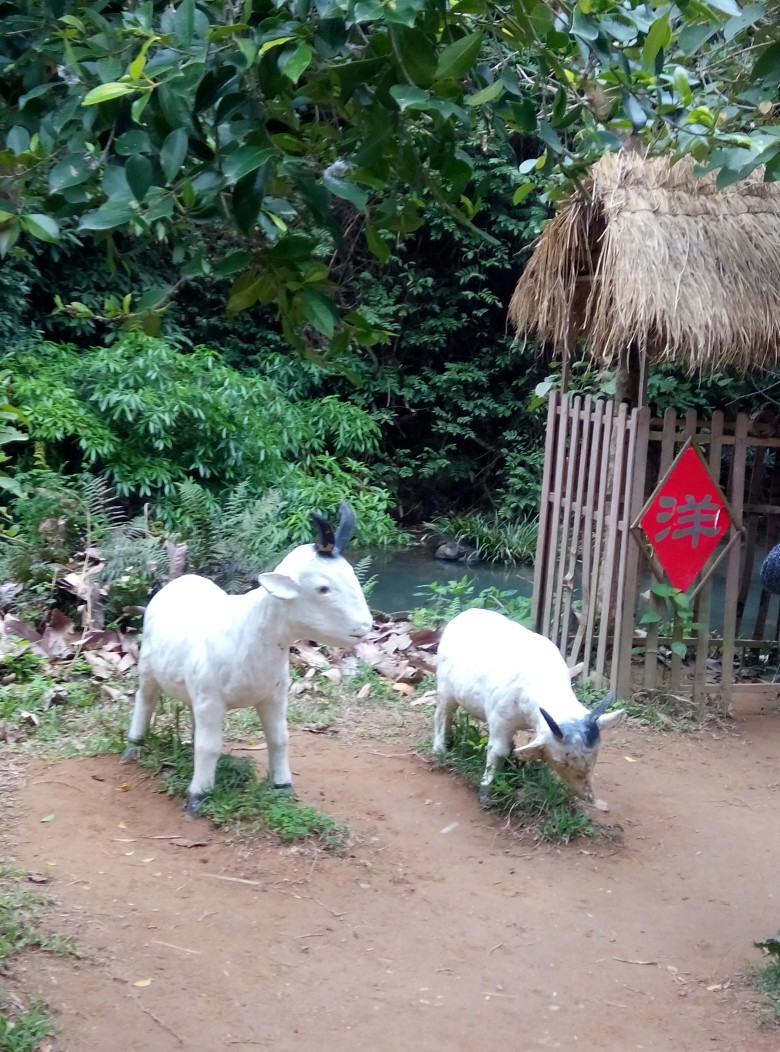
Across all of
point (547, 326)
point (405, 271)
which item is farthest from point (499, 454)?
point (547, 326)

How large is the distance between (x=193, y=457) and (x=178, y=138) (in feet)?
30.8

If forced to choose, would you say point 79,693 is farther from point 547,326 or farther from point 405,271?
point 405,271

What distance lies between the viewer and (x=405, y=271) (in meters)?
15.0

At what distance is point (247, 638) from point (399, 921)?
1258mm

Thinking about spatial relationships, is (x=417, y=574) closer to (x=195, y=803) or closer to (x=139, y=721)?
(x=139, y=721)

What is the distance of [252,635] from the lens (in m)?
4.50

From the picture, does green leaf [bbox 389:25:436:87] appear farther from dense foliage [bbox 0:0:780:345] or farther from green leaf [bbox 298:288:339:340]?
green leaf [bbox 298:288:339:340]

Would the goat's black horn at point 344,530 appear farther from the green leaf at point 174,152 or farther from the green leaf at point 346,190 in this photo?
the green leaf at point 174,152

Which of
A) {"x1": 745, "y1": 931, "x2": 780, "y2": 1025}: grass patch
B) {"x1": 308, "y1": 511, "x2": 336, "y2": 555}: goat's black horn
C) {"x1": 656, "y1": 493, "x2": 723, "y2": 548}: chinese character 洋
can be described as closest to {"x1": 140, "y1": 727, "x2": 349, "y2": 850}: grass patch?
{"x1": 308, "y1": 511, "x2": 336, "y2": 555}: goat's black horn

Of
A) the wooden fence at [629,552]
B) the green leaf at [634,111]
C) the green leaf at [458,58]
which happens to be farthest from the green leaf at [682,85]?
the wooden fence at [629,552]

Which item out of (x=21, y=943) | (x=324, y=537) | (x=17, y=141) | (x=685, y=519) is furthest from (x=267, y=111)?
(x=685, y=519)

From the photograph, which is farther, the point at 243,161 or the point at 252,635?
the point at 252,635

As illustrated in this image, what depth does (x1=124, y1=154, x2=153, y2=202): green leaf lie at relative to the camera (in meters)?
2.18

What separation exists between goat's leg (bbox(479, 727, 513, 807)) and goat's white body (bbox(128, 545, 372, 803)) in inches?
35.2
